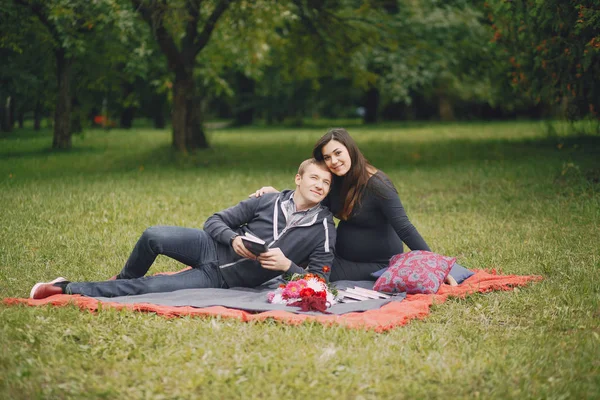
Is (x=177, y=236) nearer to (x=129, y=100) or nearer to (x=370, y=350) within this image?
(x=370, y=350)

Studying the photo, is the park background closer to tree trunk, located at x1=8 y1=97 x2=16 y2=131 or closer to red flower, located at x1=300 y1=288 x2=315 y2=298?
tree trunk, located at x1=8 y1=97 x2=16 y2=131

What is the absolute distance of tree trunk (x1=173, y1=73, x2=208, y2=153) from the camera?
1540 centimetres

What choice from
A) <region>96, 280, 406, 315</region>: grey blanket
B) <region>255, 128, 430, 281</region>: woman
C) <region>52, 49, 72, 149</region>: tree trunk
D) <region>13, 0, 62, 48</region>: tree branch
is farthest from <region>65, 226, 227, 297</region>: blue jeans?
<region>52, 49, 72, 149</region>: tree trunk

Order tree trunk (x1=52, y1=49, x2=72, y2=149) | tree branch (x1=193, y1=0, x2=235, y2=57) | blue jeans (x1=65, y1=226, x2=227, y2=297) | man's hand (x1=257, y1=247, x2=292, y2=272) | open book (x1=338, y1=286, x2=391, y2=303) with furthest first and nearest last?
tree trunk (x1=52, y1=49, x2=72, y2=149) → tree branch (x1=193, y1=0, x2=235, y2=57) → open book (x1=338, y1=286, x2=391, y2=303) → blue jeans (x1=65, y1=226, x2=227, y2=297) → man's hand (x1=257, y1=247, x2=292, y2=272)

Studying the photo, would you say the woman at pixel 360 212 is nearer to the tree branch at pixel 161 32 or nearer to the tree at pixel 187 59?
the tree branch at pixel 161 32

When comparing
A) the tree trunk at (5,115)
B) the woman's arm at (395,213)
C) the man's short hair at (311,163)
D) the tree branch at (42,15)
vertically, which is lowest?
the woman's arm at (395,213)

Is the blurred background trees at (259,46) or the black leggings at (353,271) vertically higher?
the blurred background trees at (259,46)

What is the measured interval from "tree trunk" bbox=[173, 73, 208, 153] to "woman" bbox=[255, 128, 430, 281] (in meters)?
10.3

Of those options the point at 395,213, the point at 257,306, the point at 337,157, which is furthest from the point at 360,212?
the point at 257,306

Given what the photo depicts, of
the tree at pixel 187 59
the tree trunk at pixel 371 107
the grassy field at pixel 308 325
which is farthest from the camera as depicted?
the tree trunk at pixel 371 107

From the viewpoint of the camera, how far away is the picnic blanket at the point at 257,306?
453 centimetres

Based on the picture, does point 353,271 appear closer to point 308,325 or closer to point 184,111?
point 308,325

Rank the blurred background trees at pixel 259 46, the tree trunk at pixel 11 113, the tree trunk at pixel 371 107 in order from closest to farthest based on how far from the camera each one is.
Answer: the blurred background trees at pixel 259 46 → the tree trunk at pixel 11 113 → the tree trunk at pixel 371 107

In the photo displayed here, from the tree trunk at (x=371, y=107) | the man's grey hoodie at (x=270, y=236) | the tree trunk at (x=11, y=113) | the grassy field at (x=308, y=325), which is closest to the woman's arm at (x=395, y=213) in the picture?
the man's grey hoodie at (x=270, y=236)
